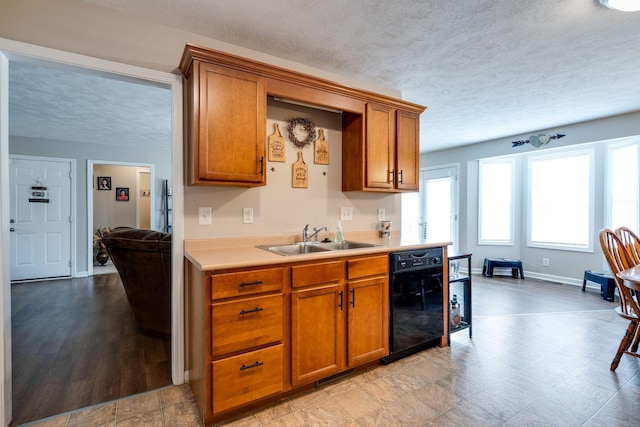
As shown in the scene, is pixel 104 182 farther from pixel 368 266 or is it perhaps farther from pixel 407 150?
pixel 368 266

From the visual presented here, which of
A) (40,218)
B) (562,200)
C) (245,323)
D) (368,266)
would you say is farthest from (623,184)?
(40,218)

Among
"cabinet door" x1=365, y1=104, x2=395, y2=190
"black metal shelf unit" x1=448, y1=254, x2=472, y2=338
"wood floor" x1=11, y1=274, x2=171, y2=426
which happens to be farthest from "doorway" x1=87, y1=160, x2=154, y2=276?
"black metal shelf unit" x1=448, y1=254, x2=472, y2=338

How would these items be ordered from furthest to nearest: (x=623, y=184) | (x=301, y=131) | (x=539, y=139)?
(x=539, y=139)
(x=623, y=184)
(x=301, y=131)

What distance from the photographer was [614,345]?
8.64ft

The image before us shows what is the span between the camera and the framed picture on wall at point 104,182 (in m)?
6.75

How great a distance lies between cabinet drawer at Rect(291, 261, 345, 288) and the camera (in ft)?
6.21

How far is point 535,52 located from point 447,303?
2.13 metres

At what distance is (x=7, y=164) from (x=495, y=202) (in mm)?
6215

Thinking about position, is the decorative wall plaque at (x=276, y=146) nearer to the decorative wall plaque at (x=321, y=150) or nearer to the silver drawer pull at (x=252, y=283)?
the decorative wall plaque at (x=321, y=150)

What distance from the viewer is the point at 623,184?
13.9 ft

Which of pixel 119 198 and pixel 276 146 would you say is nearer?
pixel 276 146

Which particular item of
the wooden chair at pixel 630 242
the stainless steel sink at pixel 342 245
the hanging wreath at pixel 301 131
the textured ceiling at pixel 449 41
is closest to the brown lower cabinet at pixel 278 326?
the stainless steel sink at pixel 342 245

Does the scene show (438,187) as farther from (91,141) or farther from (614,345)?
(91,141)

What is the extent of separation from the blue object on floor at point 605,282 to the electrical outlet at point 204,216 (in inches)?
187
